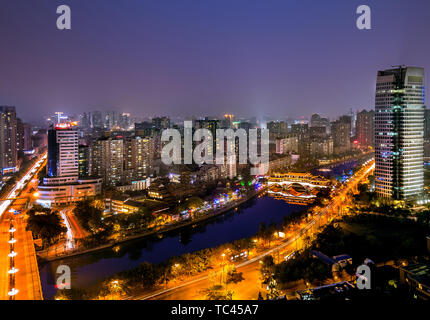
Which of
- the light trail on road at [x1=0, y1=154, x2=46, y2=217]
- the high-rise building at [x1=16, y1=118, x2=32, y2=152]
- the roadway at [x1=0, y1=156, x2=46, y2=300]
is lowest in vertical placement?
the roadway at [x1=0, y1=156, x2=46, y2=300]

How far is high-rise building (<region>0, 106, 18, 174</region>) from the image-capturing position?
11.3m

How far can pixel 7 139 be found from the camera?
11.6 metres

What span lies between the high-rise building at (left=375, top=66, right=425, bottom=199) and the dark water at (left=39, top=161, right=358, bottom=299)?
2.68 meters

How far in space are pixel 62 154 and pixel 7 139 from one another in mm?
4351

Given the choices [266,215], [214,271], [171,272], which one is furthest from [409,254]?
[266,215]

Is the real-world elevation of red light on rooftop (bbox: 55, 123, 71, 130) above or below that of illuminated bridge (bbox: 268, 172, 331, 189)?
above

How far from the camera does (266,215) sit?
7961 mm

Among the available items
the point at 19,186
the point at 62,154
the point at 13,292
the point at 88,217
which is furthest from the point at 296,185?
the point at 13,292

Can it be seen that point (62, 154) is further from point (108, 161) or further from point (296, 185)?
point (296, 185)

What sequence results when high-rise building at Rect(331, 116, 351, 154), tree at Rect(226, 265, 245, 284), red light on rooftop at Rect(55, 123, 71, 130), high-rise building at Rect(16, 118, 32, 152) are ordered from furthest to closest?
1. high-rise building at Rect(331, 116, 351, 154)
2. high-rise building at Rect(16, 118, 32, 152)
3. red light on rooftop at Rect(55, 123, 71, 130)
4. tree at Rect(226, 265, 245, 284)

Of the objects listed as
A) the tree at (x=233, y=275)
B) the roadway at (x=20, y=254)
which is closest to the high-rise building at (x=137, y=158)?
the roadway at (x=20, y=254)

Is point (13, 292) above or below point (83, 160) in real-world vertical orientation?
below

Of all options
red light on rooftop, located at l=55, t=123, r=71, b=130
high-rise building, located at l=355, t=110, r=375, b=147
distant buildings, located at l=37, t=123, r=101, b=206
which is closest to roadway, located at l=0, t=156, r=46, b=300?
distant buildings, located at l=37, t=123, r=101, b=206

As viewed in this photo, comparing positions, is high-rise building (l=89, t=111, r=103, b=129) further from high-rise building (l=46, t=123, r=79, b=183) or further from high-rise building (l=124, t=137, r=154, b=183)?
high-rise building (l=46, t=123, r=79, b=183)
